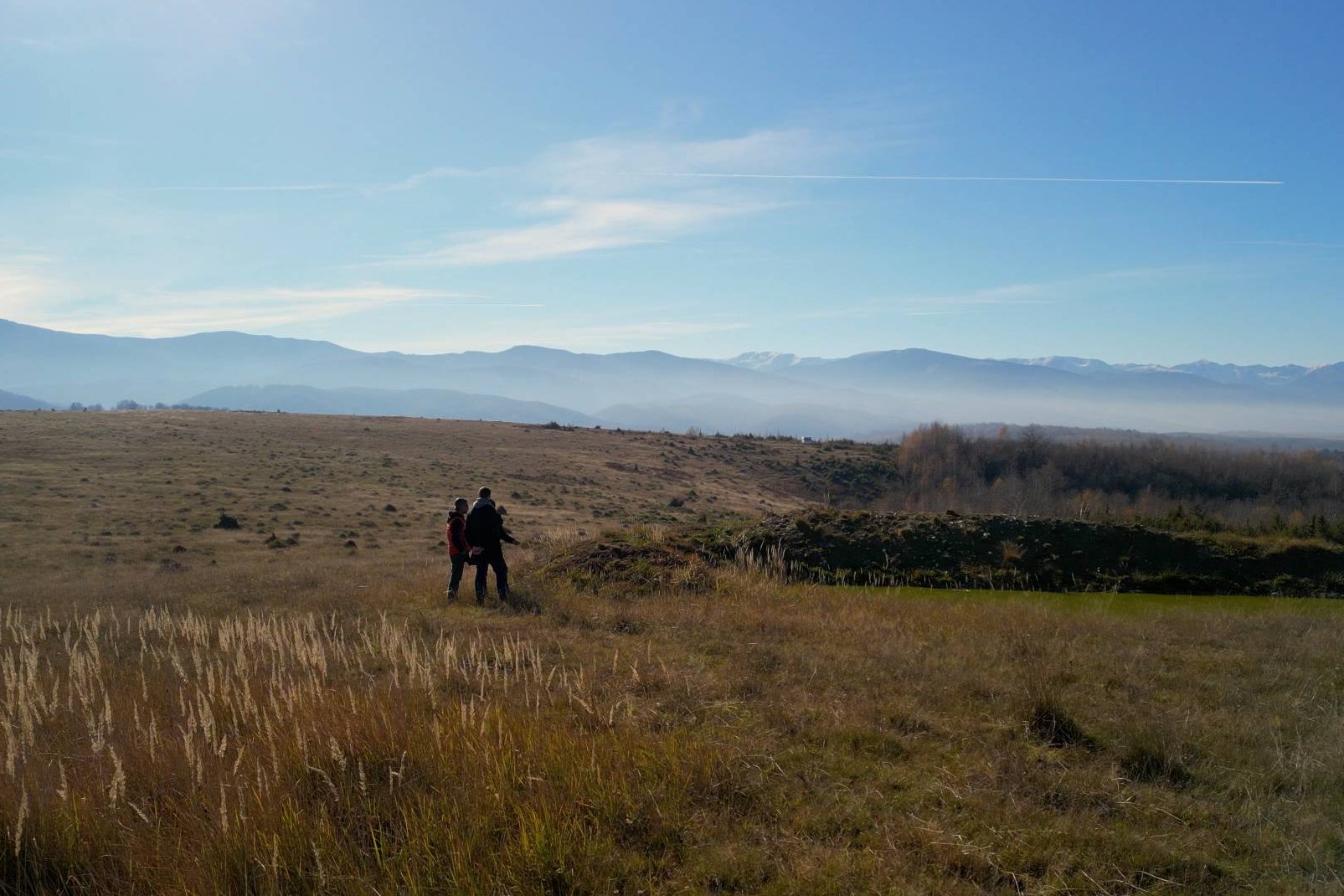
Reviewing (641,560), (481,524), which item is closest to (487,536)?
(481,524)

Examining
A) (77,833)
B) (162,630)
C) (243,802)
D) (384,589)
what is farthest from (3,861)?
(384,589)

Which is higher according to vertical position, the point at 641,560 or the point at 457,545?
the point at 457,545

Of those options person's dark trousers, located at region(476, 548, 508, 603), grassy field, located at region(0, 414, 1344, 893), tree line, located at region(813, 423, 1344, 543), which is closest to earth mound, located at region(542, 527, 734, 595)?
grassy field, located at region(0, 414, 1344, 893)

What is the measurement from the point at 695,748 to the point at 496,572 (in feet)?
24.5

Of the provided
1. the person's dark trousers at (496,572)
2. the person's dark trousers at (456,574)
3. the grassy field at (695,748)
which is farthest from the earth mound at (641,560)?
the person's dark trousers at (456,574)

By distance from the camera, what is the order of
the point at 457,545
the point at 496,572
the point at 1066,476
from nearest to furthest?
the point at 496,572
the point at 457,545
the point at 1066,476

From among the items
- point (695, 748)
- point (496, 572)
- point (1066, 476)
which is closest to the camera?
point (695, 748)

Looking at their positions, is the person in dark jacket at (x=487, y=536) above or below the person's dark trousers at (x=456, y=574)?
Result: above

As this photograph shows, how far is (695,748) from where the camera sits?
17.9ft

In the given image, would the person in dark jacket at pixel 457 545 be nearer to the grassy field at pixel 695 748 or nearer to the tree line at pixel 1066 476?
the grassy field at pixel 695 748

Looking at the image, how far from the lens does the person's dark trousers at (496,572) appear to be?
1223cm

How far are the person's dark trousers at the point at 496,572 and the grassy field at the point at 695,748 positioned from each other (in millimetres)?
537

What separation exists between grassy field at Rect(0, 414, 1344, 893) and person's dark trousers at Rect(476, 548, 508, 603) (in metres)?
0.54

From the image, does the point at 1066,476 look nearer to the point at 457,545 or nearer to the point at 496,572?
the point at 496,572
